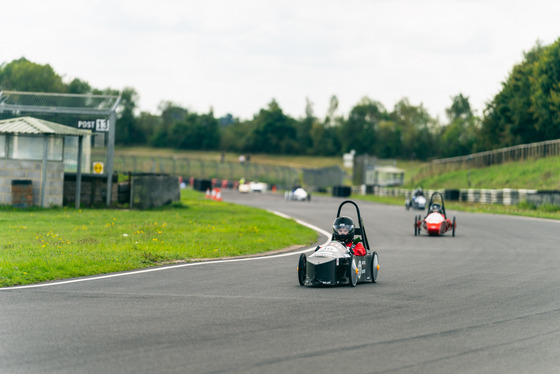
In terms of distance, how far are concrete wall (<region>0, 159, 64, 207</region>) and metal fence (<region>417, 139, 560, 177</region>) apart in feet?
114

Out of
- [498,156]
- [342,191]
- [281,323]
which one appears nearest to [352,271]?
[281,323]

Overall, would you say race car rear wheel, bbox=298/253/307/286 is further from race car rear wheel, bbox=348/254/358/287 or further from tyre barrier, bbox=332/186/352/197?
tyre barrier, bbox=332/186/352/197

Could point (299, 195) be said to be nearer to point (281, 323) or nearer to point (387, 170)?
point (387, 170)

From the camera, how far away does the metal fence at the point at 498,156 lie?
5266 centimetres

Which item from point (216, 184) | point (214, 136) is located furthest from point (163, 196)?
point (214, 136)

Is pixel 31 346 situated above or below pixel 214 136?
below

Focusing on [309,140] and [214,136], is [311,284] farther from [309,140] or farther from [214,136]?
[309,140]

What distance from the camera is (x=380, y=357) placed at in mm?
6844

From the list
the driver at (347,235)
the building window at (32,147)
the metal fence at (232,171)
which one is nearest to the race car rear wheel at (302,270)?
the driver at (347,235)

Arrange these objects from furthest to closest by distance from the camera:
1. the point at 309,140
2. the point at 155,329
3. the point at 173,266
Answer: the point at 309,140 < the point at 173,266 < the point at 155,329

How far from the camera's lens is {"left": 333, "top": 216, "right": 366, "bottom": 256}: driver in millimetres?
12094

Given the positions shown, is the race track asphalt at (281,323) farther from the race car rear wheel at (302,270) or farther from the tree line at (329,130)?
the tree line at (329,130)

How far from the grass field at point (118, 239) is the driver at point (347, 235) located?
3.96m

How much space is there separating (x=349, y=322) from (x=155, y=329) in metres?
2.11
